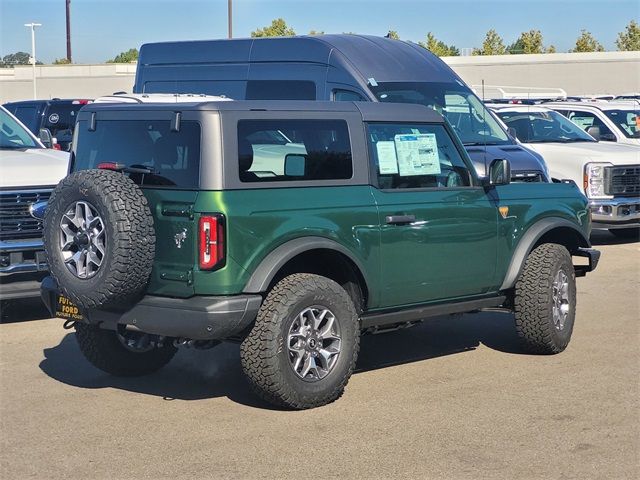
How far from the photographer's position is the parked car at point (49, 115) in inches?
710

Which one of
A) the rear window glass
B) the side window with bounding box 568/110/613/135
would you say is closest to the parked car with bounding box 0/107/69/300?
the rear window glass

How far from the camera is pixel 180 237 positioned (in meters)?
6.37

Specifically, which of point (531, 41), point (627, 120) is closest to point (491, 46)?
point (531, 41)

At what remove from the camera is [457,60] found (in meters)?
51.4

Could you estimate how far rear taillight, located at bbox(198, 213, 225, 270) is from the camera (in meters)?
6.26

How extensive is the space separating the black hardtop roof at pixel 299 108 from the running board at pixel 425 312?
4.34 feet

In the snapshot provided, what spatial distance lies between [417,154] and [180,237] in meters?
2.03

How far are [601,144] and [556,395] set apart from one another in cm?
995

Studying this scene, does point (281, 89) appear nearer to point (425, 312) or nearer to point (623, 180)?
point (623, 180)

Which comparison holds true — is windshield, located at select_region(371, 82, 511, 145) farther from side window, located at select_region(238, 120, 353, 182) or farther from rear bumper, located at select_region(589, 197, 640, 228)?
side window, located at select_region(238, 120, 353, 182)

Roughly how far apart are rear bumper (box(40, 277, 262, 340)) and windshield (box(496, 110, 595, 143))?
10909mm

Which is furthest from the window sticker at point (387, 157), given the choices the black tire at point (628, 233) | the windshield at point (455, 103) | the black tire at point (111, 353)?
Result: the black tire at point (628, 233)

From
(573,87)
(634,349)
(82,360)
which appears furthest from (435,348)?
(573,87)

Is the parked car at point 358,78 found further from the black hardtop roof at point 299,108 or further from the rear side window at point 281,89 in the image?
the black hardtop roof at point 299,108
